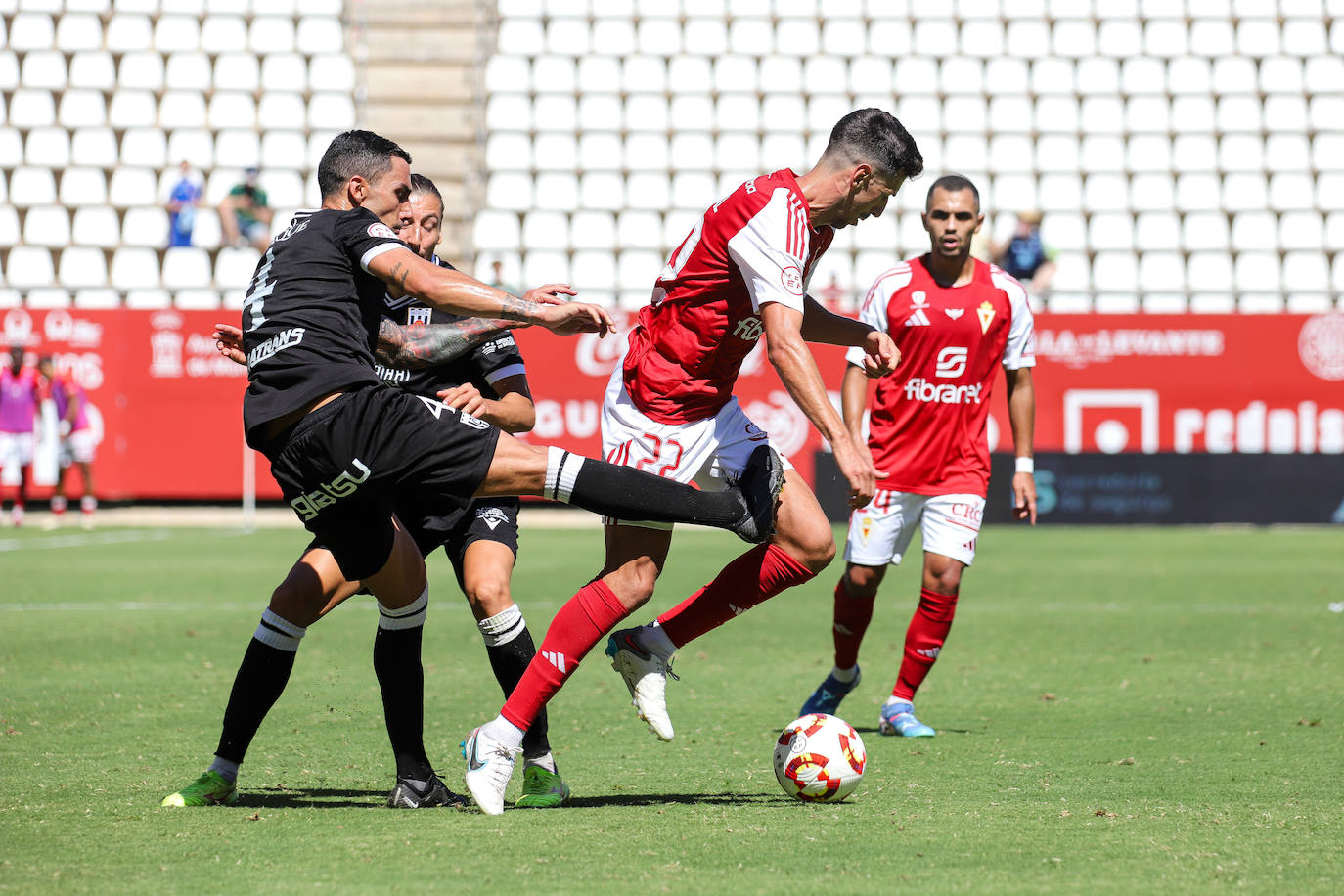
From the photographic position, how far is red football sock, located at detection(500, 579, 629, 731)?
4.70 metres

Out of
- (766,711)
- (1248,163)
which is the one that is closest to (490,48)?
(1248,163)

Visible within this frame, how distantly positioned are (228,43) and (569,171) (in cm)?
592

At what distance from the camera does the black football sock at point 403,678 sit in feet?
16.2

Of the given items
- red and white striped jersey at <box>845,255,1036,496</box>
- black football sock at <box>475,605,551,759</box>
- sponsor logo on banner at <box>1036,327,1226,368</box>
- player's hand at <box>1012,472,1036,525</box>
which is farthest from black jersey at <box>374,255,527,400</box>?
sponsor logo on banner at <box>1036,327,1226,368</box>

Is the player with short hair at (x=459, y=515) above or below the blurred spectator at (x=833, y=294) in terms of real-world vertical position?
below

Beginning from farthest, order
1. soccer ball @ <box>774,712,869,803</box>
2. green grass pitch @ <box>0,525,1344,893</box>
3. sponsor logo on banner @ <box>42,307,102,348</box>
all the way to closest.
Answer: sponsor logo on banner @ <box>42,307,102,348</box>, soccer ball @ <box>774,712,869,803</box>, green grass pitch @ <box>0,525,1344,893</box>

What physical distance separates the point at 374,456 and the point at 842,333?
1.83 meters

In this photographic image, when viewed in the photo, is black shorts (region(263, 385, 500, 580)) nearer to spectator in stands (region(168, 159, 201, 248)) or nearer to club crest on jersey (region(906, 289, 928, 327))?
club crest on jersey (region(906, 289, 928, 327))

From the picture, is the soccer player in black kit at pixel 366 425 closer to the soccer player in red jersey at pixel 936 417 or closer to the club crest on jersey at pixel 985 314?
the soccer player in red jersey at pixel 936 417

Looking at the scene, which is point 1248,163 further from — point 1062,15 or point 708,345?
point 708,345

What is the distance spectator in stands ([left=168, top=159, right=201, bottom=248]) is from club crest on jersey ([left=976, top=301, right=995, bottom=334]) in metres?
17.5

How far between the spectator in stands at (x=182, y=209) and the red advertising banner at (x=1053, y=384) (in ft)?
7.63

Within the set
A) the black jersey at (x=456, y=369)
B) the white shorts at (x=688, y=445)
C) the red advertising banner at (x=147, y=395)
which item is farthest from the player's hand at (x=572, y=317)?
the red advertising banner at (x=147, y=395)

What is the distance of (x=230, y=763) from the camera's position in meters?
4.84
